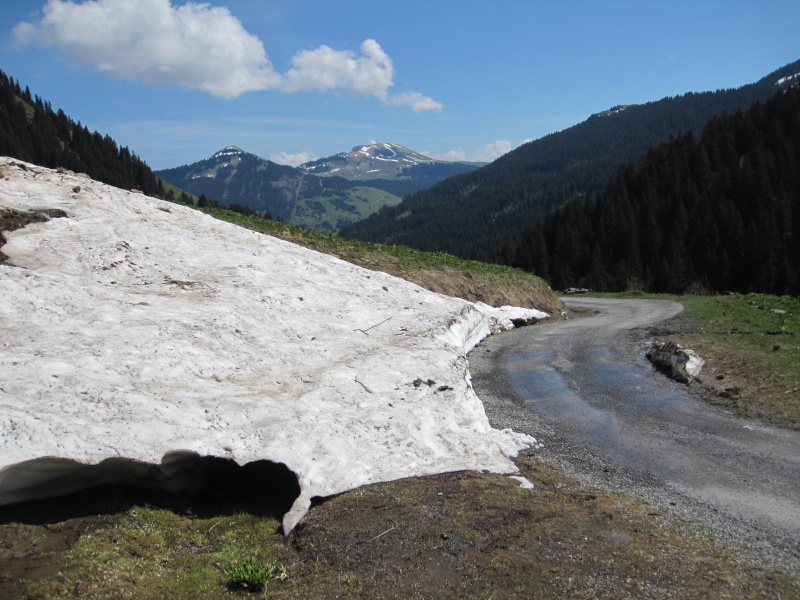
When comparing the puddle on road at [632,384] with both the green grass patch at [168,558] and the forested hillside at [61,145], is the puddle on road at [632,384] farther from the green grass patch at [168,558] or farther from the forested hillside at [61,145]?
the forested hillside at [61,145]

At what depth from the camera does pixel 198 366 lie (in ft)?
40.5

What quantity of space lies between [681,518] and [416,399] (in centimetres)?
614

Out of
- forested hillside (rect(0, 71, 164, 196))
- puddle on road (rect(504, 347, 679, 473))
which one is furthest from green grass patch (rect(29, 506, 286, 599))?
forested hillside (rect(0, 71, 164, 196))

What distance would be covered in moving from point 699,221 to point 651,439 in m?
99.8

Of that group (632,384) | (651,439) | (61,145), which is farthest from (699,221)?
(61,145)

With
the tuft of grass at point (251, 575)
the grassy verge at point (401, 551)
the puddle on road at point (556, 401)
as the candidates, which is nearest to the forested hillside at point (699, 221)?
the puddle on road at point (556, 401)

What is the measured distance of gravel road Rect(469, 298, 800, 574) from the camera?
8.91 meters

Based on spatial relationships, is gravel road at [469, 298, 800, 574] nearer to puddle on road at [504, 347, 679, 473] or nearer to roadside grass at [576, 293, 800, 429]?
puddle on road at [504, 347, 679, 473]

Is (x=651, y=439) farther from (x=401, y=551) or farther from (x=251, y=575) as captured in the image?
(x=251, y=575)

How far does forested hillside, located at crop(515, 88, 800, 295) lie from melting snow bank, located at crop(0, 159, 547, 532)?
255 ft

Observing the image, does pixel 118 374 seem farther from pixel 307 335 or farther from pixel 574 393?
pixel 574 393

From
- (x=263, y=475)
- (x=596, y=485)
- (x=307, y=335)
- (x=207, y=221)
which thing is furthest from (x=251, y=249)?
(x=596, y=485)

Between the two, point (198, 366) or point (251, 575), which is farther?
point (198, 366)

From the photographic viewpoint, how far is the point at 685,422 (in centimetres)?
1404
